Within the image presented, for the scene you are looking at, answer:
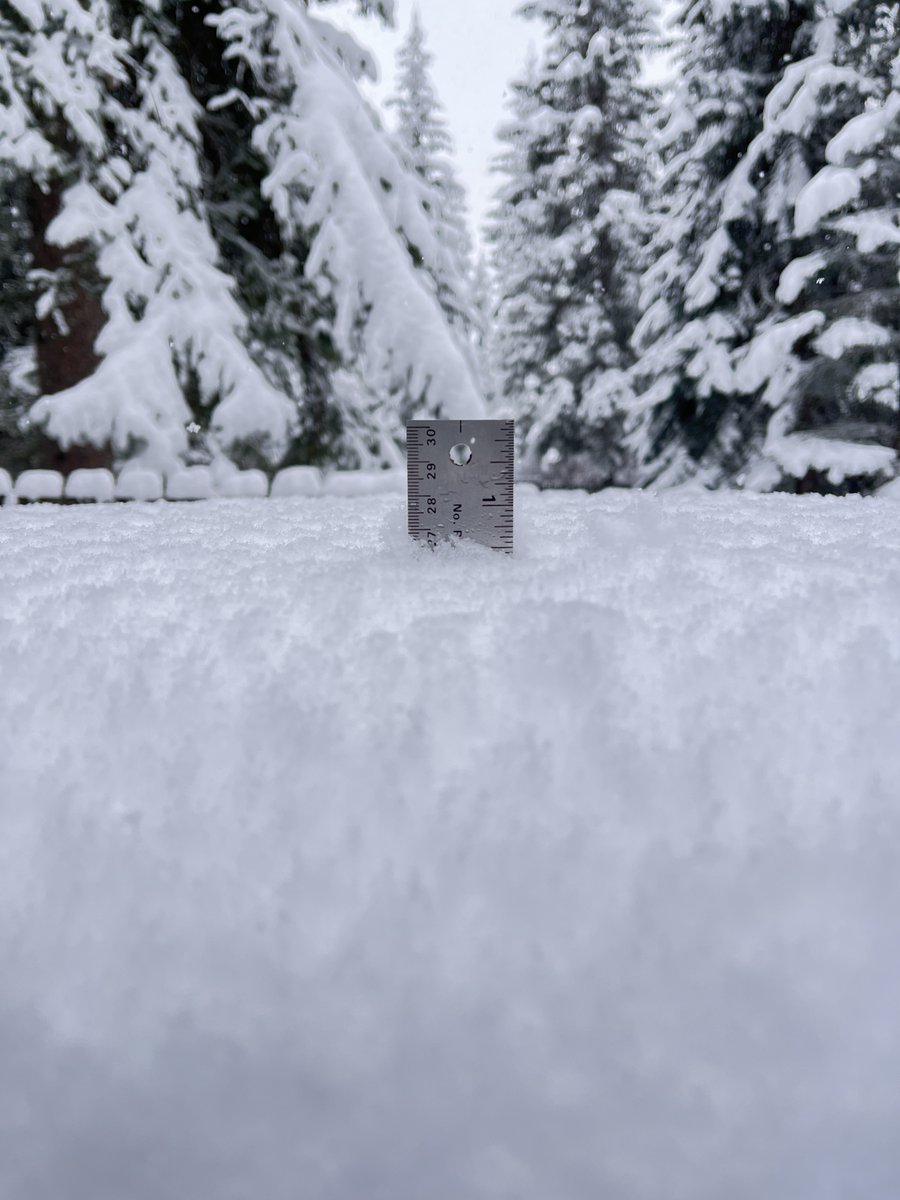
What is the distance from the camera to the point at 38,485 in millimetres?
4680

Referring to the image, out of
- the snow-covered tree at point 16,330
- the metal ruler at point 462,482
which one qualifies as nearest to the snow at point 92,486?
the snow-covered tree at point 16,330

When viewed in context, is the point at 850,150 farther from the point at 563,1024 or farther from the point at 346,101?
the point at 563,1024

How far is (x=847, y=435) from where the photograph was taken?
23.7ft

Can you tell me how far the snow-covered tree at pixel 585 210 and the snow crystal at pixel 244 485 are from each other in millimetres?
9804

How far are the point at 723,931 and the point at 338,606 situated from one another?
93cm

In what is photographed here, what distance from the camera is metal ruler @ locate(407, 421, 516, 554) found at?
7.00 feet

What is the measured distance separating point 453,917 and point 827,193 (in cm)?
745

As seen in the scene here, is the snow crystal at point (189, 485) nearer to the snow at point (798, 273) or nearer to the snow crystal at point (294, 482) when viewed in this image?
the snow crystal at point (294, 482)

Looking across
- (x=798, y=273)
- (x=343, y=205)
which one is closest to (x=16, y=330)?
(x=343, y=205)

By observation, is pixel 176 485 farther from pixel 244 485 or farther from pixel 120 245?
pixel 120 245

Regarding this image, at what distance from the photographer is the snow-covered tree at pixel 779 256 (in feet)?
22.3

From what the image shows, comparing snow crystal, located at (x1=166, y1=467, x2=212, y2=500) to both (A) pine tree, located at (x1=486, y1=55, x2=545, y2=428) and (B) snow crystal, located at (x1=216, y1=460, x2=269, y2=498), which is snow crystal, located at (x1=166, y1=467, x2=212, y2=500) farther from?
(A) pine tree, located at (x1=486, y1=55, x2=545, y2=428)

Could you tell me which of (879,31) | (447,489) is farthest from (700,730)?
(879,31)

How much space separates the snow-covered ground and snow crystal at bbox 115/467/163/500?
3602mm
